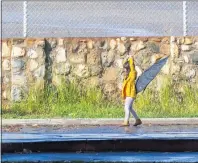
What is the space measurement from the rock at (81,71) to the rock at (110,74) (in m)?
0.35

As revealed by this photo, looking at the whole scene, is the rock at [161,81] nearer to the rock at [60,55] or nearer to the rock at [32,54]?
the rock at [60,55]

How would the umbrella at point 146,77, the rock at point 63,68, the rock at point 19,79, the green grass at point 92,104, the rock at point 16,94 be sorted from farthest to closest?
the rock at point 63,68, the rock at point 19,79, the rock at point 16,94, the green grass at point 92,104, the umbrella at point 146,77

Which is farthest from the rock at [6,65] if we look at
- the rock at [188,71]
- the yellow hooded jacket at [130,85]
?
the yellow hooded jacket at [130,85]

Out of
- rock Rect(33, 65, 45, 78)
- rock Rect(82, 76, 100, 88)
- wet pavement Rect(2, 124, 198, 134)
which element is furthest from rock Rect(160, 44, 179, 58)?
wet pavement Rect(2, 124, 198, 134)

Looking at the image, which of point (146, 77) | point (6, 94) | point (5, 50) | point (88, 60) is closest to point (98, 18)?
point (88, 60)

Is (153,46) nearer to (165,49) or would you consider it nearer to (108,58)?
(165,49)

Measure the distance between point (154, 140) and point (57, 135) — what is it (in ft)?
6.78

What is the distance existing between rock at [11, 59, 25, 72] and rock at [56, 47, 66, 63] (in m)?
0.66

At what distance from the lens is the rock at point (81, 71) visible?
16781 mm

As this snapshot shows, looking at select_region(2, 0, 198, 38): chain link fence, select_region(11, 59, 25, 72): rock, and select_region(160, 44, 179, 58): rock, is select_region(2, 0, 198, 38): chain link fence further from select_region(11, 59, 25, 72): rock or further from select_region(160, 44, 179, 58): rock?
select_region(11, 59, 25, 72): rock

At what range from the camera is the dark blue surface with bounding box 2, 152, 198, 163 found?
9.41m

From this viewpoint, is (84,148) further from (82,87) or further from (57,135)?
(82,87)

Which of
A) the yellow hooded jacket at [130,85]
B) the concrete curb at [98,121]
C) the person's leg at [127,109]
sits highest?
the yellow hooded jacket at [130,85]

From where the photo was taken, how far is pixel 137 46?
16953 millimetres
